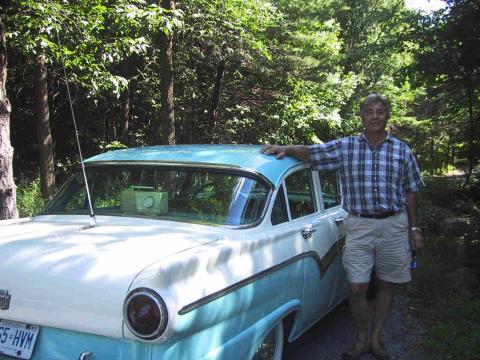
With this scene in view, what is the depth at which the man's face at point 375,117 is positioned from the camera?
3.94 metres

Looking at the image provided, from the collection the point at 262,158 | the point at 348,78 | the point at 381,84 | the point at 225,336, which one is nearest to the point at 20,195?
the point at 262,158

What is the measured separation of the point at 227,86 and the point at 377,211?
39.9 ft

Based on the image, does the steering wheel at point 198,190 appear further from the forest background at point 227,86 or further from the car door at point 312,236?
the forest background at point 227,86

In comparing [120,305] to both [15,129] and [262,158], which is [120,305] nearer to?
[262,158]

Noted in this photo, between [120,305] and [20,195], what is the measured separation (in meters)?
9.72

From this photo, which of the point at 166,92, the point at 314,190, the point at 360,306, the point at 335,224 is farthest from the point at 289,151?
the point at 166,92

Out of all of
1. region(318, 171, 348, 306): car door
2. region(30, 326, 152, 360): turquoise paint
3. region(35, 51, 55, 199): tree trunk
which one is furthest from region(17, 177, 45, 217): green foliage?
region(30, 326, 152, 360): turquoise paint

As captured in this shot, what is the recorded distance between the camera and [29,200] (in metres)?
10.3

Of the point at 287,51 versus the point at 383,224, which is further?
the point at 287,51

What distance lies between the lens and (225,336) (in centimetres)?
269

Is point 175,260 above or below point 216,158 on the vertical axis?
below

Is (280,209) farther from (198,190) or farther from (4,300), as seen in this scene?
(4,300)

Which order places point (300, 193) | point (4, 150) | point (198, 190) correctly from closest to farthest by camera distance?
point (198, 190), point (300, 193), point (4, 150)

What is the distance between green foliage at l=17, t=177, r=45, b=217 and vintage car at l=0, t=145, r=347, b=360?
6011mm
